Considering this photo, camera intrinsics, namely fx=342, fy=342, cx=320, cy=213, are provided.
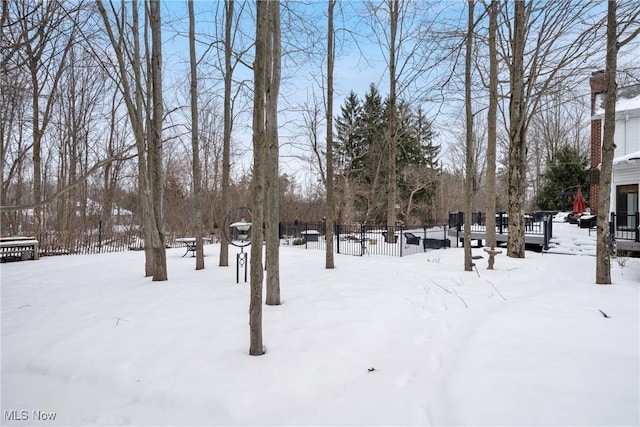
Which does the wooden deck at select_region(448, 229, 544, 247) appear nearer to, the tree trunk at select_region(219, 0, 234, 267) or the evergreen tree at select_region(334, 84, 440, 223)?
the tree trunk at select_region(219, 0, 234, 267)

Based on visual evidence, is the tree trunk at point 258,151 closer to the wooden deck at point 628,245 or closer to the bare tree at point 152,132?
the bare tree at point 152,132

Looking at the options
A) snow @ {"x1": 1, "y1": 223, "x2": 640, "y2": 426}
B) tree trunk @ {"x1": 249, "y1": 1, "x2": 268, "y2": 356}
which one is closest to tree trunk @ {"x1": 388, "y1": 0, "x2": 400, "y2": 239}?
snow @ {"x1": 1, "y1": 223, "x2": 640, "y2": 426}

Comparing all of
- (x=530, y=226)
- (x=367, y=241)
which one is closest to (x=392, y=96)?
(x=367, y=241)

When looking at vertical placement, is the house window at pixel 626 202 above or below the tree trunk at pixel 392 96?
below

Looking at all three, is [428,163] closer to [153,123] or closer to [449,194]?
[449,194]

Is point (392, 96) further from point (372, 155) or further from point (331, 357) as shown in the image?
point (331, 357)

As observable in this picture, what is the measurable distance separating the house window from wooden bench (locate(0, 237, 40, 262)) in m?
21.8

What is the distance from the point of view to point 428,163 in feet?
104

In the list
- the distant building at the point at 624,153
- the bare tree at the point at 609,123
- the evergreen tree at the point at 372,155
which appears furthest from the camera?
the evergreen tree at the point at 372,155

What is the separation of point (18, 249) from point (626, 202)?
920 inches

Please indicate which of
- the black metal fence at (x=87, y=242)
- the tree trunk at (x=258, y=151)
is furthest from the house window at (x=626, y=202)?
the black metal fence at (x=87, y=242)

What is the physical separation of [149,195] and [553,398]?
7146 millimetres

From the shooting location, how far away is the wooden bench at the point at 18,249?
10.7 metres

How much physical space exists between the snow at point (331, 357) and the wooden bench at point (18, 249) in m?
6.32
